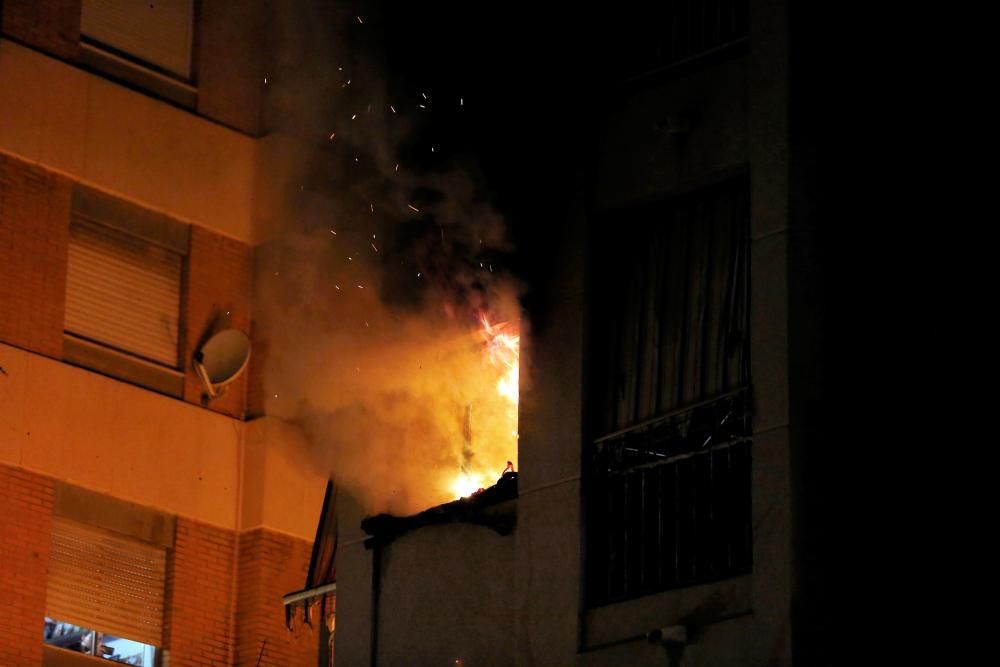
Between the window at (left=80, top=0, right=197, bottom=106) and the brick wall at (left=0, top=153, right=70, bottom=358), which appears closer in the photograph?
the brick wall at (left=0, top=153, right=70, bottom=358)

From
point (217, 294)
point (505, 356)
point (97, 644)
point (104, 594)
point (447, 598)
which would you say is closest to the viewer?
point (447, 598)

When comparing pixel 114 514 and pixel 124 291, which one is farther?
pixel 124 291

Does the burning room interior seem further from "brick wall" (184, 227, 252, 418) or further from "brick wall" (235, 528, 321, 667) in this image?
"brick wall" (184, 227, 252, 418)

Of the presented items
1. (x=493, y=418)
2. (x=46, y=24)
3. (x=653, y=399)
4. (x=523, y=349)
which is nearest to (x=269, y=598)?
(x=46, y=24)

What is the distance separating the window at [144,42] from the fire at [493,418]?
30.6ft

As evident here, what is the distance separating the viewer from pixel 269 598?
23.3 m

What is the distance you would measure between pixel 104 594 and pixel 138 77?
17.5ft

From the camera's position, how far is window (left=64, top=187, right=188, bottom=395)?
2280cm

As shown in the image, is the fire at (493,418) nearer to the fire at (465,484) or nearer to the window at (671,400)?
the fire at (465,484)

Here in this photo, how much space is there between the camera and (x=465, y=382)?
15.4 meters

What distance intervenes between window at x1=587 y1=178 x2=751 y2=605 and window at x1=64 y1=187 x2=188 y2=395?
32.0 feet

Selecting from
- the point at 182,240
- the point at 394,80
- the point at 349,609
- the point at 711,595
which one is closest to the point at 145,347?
the point at 182,240

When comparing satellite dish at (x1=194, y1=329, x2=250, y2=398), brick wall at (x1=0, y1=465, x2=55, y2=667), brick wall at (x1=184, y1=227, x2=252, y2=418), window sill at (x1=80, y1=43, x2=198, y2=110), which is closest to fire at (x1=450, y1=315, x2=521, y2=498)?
brick wall at (x1=0, y1=465, x2=55, y2=667)

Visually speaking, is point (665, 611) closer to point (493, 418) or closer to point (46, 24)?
point (493, 418)
